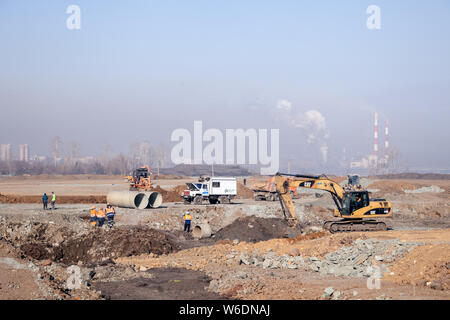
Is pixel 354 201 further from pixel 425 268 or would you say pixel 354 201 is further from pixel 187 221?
pixel 425 268

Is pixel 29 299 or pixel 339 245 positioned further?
pixel 339 245

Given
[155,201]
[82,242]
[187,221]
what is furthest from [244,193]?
[82,242]

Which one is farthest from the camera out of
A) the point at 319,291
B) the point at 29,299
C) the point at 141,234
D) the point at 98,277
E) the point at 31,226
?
the point at 31,226

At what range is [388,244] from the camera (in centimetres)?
2027

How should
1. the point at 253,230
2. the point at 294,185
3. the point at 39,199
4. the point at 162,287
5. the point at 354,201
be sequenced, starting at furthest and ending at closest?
the point at 39,199, the point at 253,230, the point at 354,201, the point at 294,185, the point at 162,287

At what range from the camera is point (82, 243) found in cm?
2531

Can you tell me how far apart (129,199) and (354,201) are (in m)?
17.6

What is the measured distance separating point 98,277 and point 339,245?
34.1 feet

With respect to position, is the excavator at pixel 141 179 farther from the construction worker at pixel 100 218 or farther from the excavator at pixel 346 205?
the excavator at pixel 346 205

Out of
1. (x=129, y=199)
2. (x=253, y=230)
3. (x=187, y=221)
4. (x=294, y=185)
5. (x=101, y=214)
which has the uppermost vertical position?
(x=294, y=185)

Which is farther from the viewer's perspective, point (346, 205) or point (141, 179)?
point (141, 179)

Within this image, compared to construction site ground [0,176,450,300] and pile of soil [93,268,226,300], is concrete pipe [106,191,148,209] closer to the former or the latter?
construction site ground [0,176,450,300]
